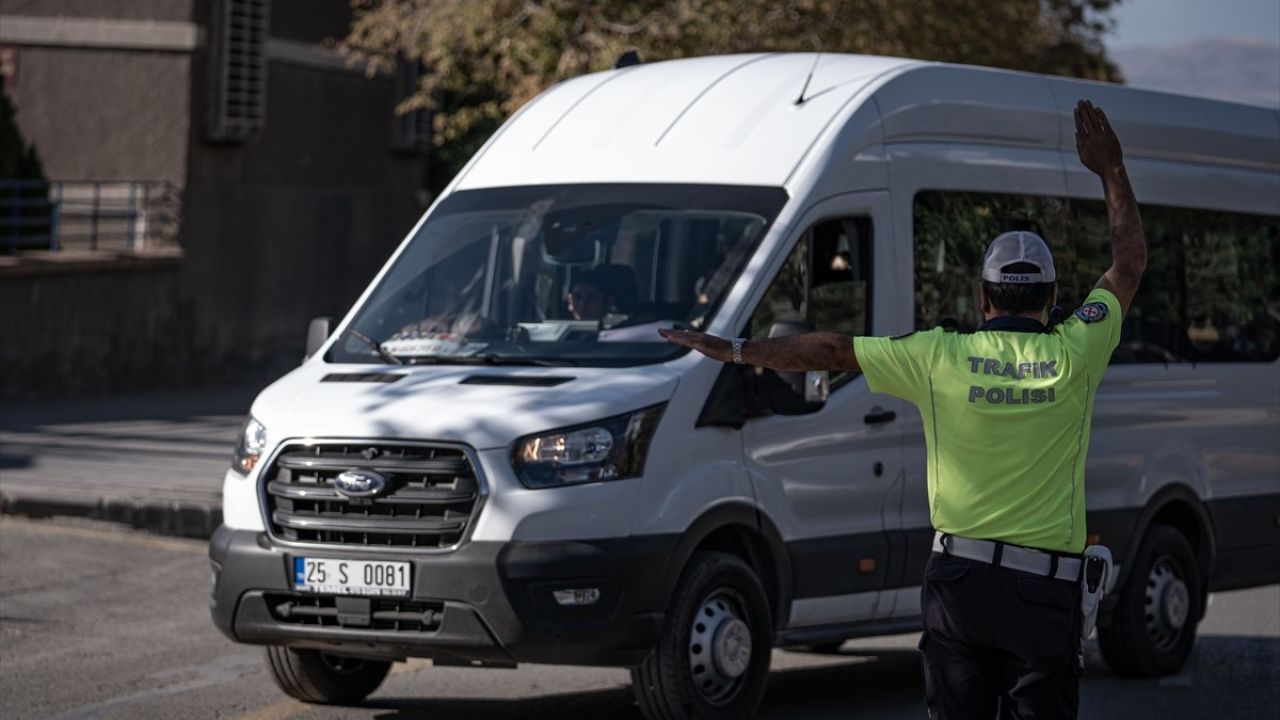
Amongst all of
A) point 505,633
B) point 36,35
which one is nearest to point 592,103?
point 505,633

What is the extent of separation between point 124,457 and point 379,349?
→ 8741 millimetres

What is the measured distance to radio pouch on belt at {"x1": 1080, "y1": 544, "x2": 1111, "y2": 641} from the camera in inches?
207

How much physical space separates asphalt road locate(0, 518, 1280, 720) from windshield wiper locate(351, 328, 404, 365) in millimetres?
1401

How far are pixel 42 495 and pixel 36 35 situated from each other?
12.7 meters

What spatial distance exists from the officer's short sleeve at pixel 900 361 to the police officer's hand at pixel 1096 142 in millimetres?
885

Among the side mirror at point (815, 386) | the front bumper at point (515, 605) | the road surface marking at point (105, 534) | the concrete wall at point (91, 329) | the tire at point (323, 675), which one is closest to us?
the front bumper at point (515, 605)

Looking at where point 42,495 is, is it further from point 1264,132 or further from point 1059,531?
point 1059,531

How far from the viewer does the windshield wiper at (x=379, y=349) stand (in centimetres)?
802

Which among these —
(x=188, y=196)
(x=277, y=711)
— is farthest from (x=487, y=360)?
(x=188, y=196)

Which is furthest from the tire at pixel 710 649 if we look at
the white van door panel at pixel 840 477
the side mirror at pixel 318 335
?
the side mirror at pixel 318 335

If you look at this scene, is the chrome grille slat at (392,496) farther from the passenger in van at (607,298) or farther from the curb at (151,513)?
the curb at (151,513)

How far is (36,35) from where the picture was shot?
2480 centimetres

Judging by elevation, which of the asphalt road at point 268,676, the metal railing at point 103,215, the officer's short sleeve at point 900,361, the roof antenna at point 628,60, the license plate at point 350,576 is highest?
the roof antenna at point 628,60

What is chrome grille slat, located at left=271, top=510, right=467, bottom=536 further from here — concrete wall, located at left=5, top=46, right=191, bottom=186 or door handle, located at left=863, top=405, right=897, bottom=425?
concrete wall, located at left=5, top=46, right=191, bottom=186
